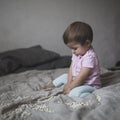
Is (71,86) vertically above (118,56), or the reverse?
(71,86)

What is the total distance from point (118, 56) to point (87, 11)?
2.45ft

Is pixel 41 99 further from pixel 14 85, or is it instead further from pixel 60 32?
pixel 60 32

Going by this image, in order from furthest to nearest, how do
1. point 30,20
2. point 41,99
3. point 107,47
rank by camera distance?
point 107,47, point 30,20, point 41,99

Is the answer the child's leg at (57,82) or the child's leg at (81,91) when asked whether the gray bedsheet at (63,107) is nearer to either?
the child's leg at (81,91)

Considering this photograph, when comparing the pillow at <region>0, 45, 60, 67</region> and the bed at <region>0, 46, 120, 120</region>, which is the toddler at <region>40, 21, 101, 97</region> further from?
the pillow at <region>0, 45, 60, 67</region>

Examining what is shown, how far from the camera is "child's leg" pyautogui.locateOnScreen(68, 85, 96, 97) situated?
156 cm

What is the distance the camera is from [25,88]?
1883 mm

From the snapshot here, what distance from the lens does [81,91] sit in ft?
5.20

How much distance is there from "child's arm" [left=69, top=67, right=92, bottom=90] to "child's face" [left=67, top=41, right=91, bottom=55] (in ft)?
0.36

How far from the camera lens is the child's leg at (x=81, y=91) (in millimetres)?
1561

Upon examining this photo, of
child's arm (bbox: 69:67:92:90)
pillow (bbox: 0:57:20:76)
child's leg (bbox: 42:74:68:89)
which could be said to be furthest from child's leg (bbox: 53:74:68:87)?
pillow (bbox: 0:57:20:76)

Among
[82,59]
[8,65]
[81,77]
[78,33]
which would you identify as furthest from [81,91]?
[8,65]

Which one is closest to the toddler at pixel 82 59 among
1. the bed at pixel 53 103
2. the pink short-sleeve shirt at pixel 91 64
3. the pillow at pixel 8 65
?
the pink short-sleeve shirt at pixel 91 64

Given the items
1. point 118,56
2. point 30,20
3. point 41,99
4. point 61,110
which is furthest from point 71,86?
point 118,56
